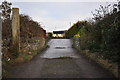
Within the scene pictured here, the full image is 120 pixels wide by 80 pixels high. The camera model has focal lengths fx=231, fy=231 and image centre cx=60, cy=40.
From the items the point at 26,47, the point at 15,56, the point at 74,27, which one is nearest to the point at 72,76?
the point at 15,56

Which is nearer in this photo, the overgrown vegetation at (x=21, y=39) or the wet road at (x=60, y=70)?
the wet road at (x=60, y=70)

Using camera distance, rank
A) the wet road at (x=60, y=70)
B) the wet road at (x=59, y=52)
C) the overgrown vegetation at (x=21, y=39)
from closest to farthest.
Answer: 1. the wet road at (x=60, y=70)
2. the overgrown vegetation at (x=21, y=39)
3. the wet road at (x=59, y=52)

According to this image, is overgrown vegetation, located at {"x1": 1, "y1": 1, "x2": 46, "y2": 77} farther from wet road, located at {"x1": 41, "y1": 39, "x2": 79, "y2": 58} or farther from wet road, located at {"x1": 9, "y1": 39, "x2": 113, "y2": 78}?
wet road, located at {"x1": 41, "y1": 39, "x2": 79, "y2": 58}

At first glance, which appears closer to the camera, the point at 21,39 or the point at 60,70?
the point at 60,70

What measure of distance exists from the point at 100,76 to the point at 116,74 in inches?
22.7

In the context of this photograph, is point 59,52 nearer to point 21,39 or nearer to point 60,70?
point 21,39

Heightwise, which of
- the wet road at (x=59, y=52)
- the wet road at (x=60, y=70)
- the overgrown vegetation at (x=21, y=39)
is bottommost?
the wet road at (x=60, y=70)

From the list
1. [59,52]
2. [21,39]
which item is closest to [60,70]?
[21,39]

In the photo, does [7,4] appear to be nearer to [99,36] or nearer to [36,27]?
[36,27]

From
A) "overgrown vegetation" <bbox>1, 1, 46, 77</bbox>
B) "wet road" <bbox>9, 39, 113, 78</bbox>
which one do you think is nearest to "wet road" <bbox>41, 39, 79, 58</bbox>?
"overgrown vegetation" <bbox>1, 1, 46, 77</bbox>

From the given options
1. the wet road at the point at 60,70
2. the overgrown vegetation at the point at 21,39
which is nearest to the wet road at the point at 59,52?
the overgrown vegetation at the point at 21,39

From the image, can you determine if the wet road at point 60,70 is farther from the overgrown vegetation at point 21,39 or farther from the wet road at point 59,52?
the wet road at point 59,52

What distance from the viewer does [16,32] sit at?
566 inches

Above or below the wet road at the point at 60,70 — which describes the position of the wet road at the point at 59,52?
above
